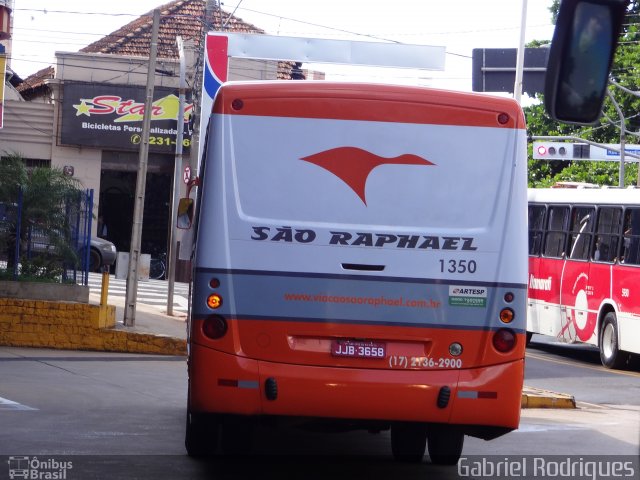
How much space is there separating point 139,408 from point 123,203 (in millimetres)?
28263

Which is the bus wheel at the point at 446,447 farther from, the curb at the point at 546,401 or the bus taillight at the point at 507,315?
the curb at the point at 546,401

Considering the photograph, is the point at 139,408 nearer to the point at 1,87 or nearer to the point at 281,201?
the point at 281,201

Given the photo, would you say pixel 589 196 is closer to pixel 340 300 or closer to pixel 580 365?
pixel 580 365

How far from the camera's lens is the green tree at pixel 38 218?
60.2ft

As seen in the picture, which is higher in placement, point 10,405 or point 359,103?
point 359,103

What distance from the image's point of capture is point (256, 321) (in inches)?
305

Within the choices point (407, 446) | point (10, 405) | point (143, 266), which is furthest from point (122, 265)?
point (407, 446)

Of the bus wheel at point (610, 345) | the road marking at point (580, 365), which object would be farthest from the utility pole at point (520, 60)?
the road marking at point (580, 365)

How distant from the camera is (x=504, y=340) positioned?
7887 mm

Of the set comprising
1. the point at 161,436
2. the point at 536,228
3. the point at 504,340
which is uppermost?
the point at 536,228

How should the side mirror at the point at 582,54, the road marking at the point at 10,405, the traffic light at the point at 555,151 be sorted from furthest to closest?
the traffic light at the point at 555,151 → the road marking at the point at 10,405 → the side mirror at the point at 582,54

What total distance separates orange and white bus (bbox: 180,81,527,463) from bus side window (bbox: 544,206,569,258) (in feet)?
51.6

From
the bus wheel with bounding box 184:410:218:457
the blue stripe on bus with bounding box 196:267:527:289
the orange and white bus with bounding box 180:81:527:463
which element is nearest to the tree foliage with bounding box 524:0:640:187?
the bus wheel with bounding box 184:410:218:457

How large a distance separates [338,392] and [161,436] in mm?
3183
